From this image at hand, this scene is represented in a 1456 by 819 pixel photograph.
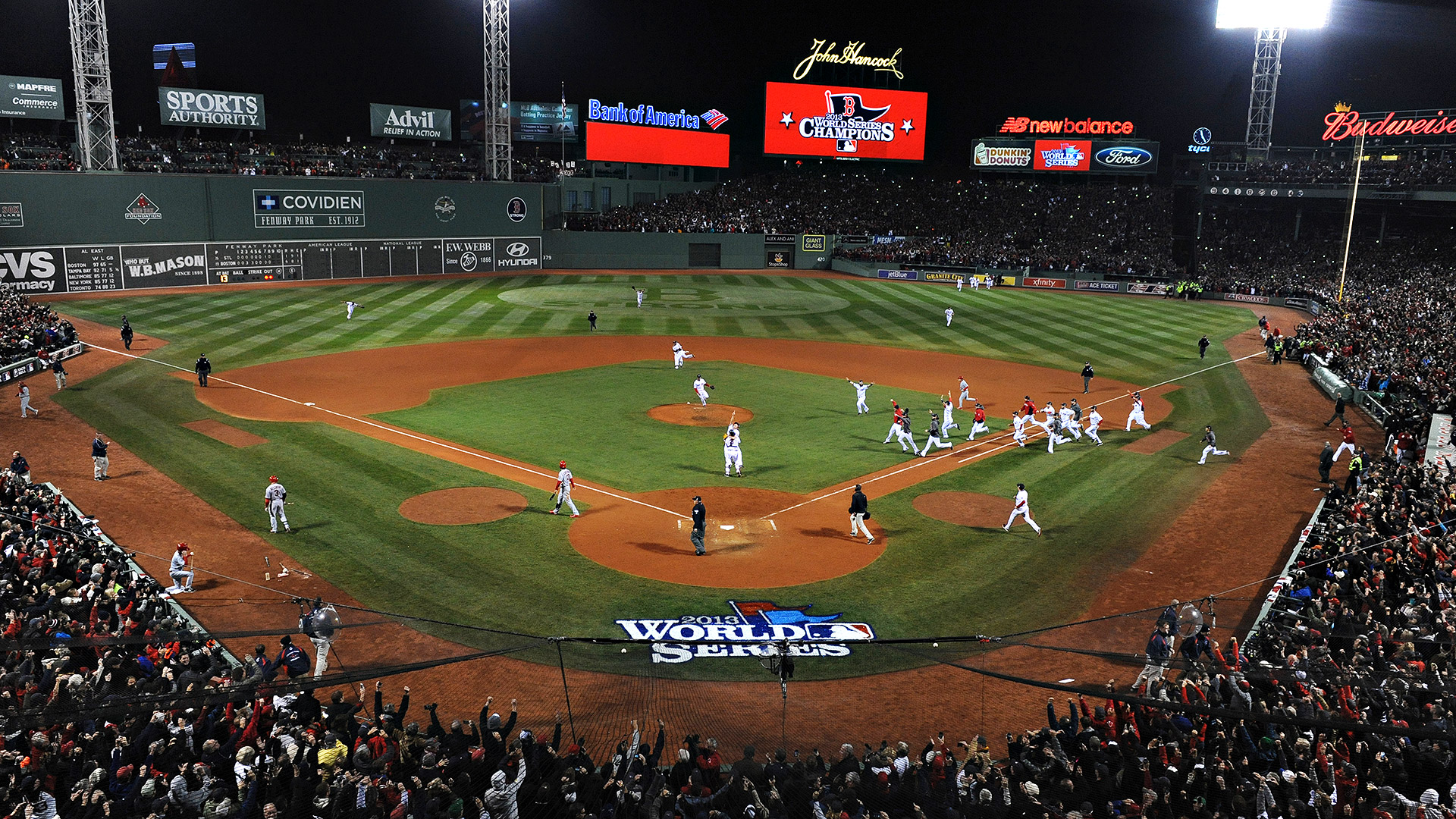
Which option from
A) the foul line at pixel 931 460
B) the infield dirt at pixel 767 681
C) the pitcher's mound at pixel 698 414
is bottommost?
the infield dirt at pixel 767 681

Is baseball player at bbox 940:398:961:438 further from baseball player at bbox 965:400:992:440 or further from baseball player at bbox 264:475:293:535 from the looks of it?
baseball player at bbox 264:475:293:535

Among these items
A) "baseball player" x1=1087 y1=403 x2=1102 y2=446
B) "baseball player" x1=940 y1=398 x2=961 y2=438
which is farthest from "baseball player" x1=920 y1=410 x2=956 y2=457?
"baseball player" x1=1087 y1=403 x2=1102 y2=446

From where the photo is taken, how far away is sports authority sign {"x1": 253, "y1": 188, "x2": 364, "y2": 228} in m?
57.1

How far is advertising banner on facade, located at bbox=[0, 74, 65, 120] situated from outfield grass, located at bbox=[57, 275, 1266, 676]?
621 inches

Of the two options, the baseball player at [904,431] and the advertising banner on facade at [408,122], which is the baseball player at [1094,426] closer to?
the baseball player at [904,431]

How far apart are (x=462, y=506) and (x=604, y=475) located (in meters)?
3.95

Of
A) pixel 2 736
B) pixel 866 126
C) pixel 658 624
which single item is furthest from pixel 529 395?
pixel 866 126

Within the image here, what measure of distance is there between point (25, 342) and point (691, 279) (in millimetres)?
43280

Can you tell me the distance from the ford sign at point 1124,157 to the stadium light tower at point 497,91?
4888 cm

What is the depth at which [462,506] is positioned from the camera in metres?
21.7

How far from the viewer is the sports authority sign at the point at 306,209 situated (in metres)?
57.1

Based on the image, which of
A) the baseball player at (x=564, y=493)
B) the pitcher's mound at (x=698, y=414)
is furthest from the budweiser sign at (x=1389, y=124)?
the baseball player at (x=564, y=493)

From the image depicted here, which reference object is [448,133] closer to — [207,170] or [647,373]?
[207,170]

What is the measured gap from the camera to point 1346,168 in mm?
65750
